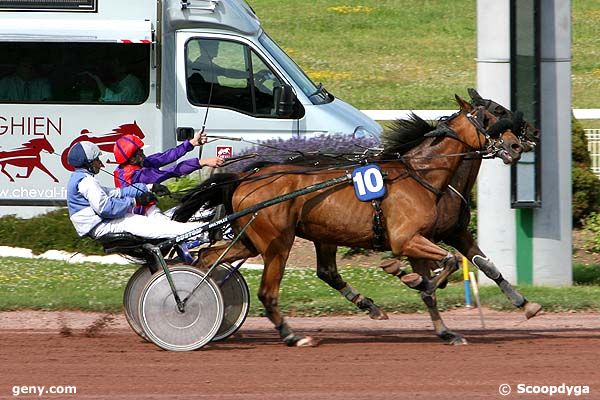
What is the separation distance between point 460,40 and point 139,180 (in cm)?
2316

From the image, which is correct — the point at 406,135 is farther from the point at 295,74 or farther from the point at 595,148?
the point at 595,148

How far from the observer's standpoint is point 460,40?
32.0m

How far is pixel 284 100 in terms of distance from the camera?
14633 millimetres

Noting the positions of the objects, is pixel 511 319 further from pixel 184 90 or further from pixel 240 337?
pixel 184 90

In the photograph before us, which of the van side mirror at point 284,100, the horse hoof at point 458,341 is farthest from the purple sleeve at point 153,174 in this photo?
the van side mirror at point 284,100

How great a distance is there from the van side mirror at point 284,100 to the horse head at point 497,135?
5224mm

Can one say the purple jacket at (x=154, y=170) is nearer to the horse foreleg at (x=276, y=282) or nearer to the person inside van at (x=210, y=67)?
the horse foreleg at (x=276, y=282)

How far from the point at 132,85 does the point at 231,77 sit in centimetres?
119

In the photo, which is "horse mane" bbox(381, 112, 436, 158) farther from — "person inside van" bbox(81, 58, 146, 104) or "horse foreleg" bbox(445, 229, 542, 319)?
"person inside van" bbox(81, 58, 146, 104)

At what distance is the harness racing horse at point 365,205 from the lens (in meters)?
9.27

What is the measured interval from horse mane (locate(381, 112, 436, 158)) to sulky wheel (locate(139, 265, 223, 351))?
1.80 metres

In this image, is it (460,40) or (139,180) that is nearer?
(139,180)

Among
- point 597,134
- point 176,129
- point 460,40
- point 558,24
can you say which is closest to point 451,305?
point 558,24

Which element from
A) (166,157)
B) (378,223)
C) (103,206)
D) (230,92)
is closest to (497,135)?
(378,223)
